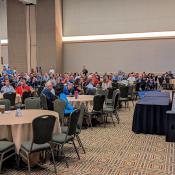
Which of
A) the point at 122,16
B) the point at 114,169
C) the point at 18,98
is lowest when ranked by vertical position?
the point at 114,169

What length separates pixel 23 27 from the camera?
67.1ft

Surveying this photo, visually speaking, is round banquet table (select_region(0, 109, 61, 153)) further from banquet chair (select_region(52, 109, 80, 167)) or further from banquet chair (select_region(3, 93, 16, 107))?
banquet chair (select_region(3, 93, 16, 107))

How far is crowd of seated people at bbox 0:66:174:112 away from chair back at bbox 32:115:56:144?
284 centimetres

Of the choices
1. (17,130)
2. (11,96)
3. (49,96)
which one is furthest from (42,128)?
(11,96)

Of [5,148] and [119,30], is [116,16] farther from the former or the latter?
[5,148]

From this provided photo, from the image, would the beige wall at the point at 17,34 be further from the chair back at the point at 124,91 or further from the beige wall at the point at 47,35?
the chair back at the point at 124,91

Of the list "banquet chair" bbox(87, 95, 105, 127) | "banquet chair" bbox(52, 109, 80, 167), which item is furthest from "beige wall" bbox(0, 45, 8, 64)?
"banquet chair" bbox(52, 109, 80, 167)

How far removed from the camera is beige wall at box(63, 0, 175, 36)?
62.7 ft

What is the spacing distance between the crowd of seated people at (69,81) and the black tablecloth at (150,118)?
1757 mm

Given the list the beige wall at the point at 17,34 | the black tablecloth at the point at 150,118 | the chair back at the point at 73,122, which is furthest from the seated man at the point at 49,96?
the beige wall at the point at 17,34

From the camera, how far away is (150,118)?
A: 7.18 m

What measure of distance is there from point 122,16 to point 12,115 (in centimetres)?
1593

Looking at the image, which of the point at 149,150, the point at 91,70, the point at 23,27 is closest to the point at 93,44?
the point at 91,70

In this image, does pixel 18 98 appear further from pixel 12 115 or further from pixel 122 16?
pixel 122 16
